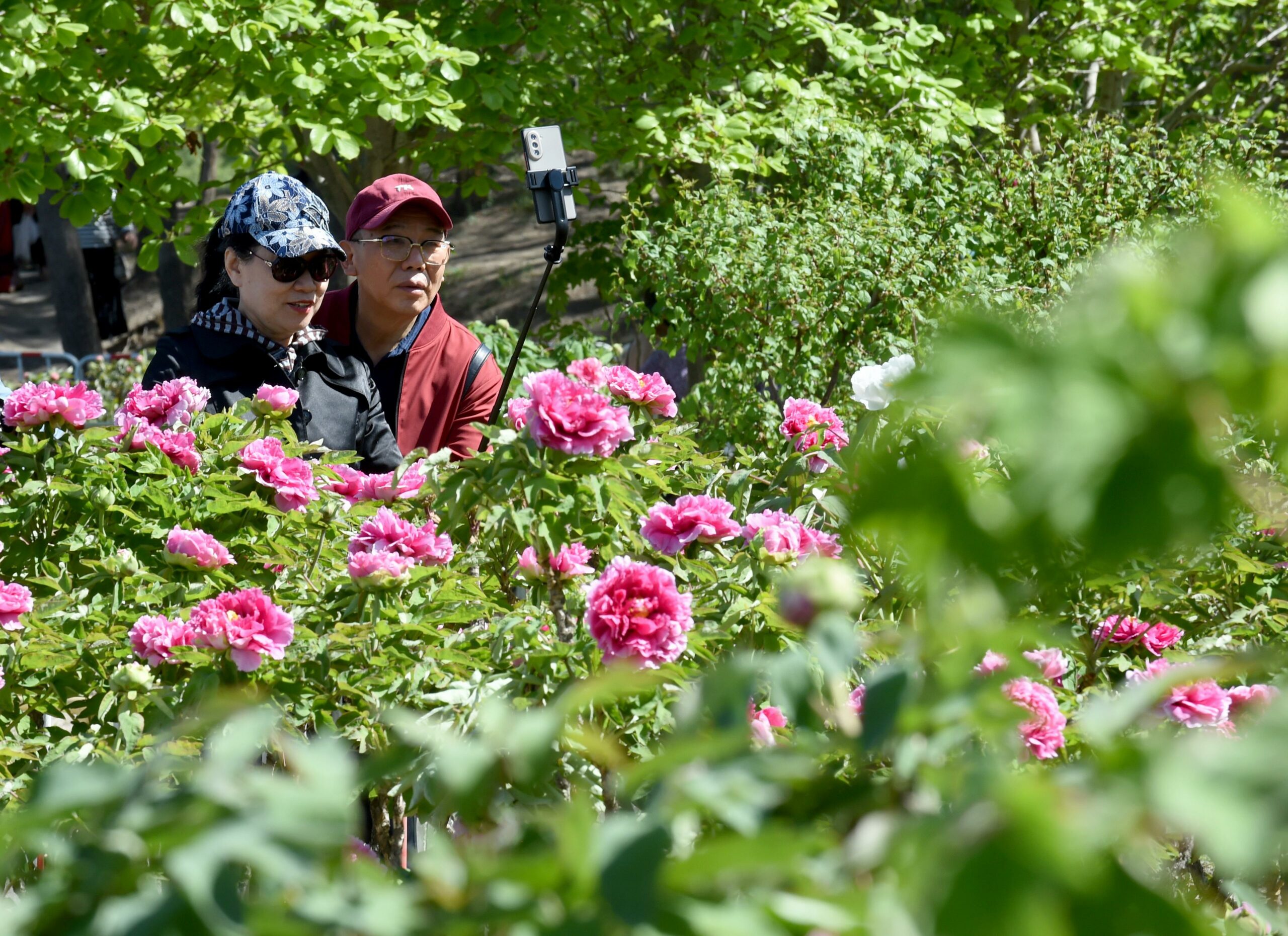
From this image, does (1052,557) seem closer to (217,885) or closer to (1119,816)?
(1119,816)

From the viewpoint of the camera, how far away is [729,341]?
16.3 feet

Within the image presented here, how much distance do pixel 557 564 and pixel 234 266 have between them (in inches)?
71.8

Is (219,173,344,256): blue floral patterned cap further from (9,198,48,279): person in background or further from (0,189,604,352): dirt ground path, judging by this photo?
(9,198,48,279): person in background

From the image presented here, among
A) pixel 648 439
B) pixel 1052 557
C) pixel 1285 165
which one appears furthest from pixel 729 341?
pixel 1052 557

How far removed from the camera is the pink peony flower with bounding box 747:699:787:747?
4.67ft

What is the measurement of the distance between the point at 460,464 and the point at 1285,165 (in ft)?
18.0

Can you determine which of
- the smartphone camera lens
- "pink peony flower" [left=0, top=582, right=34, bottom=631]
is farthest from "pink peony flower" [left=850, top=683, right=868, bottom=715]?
the smartphone camera lens

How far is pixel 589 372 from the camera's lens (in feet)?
7.01

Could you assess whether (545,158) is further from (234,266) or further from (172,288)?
(172,288)

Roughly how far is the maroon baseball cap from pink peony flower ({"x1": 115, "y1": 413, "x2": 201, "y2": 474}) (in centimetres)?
125

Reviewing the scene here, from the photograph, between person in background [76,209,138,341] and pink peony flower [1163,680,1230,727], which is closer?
pink peony flower [1163,680,1230,727]

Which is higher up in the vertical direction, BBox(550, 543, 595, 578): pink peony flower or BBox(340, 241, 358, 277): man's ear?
BBox(550, 543, 595, 578): pink peony flower

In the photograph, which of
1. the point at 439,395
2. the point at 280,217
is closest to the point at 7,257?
the point at 439,395

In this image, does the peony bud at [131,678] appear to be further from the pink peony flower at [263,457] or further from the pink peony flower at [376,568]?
the pink peony flower at [263,457]
